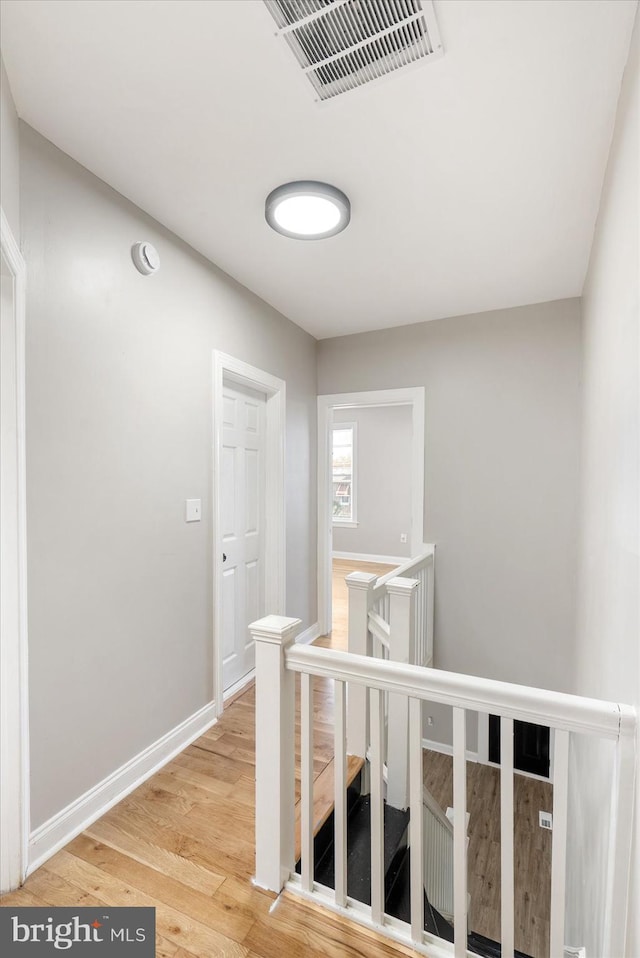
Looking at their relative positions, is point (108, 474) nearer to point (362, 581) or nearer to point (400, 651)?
point (362, 581)

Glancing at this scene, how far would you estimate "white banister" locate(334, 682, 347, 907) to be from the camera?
52.1 inches

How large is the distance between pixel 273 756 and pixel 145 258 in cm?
202

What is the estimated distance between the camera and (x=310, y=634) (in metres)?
3.75

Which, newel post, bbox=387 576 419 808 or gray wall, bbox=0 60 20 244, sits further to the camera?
newel post, bbox=387 576 419 808

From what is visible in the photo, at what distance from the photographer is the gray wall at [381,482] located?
279 inches

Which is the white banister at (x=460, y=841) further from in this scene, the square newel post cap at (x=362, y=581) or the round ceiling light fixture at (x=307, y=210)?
the round ceiling light fixture at (x=307, y=210)

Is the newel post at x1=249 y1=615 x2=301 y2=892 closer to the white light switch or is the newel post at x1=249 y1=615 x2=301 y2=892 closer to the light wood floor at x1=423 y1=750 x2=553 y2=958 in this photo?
the white light switch

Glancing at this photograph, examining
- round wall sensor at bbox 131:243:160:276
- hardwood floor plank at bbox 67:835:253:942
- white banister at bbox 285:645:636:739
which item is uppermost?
round wall sensor at bbox 131:243:160:276

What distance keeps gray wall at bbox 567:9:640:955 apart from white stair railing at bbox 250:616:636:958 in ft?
0.28

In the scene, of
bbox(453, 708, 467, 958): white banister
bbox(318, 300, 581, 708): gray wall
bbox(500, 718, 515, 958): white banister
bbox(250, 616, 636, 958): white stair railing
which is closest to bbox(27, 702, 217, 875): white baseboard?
bbox(250, 616, 636, 958): white stair railing

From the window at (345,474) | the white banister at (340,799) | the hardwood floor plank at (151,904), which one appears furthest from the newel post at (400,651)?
the window at (345,474)

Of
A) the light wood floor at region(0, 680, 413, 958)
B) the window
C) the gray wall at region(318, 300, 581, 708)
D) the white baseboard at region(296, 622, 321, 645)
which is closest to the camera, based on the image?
the light wood floor at region(0, 680, 413, 958)

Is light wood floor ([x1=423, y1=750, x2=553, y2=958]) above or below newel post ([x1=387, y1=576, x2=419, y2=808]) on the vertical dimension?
below

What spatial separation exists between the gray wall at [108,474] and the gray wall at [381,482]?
16.1 ft
